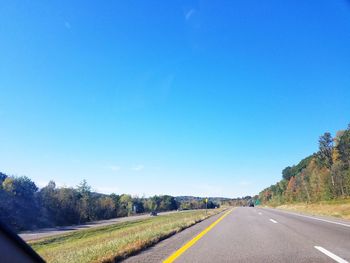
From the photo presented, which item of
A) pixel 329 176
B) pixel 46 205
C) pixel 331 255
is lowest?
pixel 331 255

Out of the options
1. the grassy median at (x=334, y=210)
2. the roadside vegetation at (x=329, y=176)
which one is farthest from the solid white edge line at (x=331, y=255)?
the roadside vegetation at (x=329, y=176)

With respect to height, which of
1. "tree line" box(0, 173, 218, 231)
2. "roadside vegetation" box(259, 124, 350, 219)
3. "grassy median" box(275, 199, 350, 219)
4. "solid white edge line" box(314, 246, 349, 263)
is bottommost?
"solid white edge line" box(314, 246, 349, 263)

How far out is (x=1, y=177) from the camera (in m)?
68.7

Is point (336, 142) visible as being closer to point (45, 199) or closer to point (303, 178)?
point (303, 178)

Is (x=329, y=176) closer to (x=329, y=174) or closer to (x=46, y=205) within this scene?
(x=329, y=174)

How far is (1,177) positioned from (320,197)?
79519 millimetres

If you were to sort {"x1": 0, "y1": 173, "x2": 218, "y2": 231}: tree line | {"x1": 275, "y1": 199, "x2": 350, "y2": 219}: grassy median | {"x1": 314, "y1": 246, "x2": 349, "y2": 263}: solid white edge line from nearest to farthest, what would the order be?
1. {"x1": 314, "y1": 246, "x2": 349, "y2": 263}: solid white edge line
2. {"x1": 275, "y1": 199, "x2": 350, "y2": 219}: grassy median
3. {"x1": 0, "y1": 173, "x2": 218, "y2": 231}: tree line

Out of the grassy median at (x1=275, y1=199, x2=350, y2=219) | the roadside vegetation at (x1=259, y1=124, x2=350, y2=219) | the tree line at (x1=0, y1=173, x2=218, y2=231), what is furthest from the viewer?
the roadside vegetation at (x1=259, y1=124, x2=350, y2=219)

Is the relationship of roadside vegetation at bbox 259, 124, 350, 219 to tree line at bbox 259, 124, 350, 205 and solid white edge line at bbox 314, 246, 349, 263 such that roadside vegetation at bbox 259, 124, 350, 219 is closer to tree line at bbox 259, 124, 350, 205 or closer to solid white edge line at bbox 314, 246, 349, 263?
tree line at bbox 259, 124, 350, 205

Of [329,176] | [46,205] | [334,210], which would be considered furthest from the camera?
[329,176]

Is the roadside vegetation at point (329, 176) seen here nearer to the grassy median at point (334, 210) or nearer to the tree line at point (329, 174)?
the tree line at point (329, 174)

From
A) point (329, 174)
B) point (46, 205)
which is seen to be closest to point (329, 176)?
point (329, 174)

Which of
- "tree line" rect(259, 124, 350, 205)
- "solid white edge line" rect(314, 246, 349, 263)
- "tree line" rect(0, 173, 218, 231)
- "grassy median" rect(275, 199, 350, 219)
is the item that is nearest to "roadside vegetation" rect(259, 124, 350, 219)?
"tree line" rect(259, 124, 350, 205)

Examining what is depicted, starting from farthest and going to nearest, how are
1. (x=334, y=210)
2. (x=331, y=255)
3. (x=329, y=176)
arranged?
(x=329, y=176)
(x=334, y=210)
(x=331, y=255)
